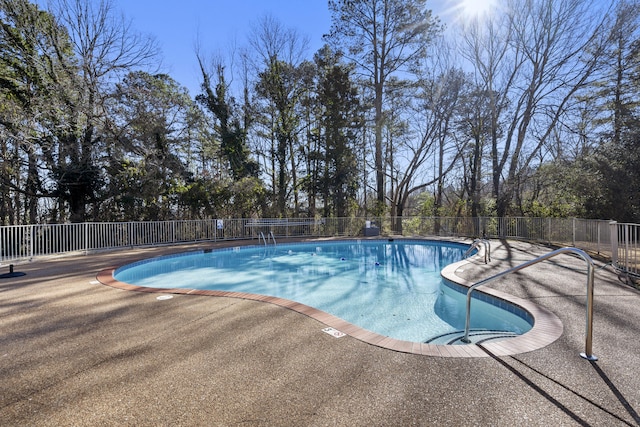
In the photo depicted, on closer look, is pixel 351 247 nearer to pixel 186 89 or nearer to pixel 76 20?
pixel 186 89

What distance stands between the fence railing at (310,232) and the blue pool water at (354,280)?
7.52 ft

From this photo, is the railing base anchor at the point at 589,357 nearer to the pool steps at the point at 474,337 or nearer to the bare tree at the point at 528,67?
the pool steps at the point at 474,337

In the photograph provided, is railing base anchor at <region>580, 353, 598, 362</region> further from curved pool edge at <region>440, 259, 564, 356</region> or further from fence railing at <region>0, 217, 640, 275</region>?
fence railing at <region>0, 217, 640, 275</region>


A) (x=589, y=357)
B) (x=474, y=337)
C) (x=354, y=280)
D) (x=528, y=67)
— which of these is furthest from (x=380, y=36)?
(x=589, y=357)

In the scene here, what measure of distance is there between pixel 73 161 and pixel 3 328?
10092mm

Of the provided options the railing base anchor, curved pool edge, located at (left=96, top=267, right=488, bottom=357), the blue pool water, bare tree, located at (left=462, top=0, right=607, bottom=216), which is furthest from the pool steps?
bare tree, located at (left=462, top=0, right=607, bottom=216)

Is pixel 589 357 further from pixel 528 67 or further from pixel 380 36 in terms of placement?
pixel 380 36

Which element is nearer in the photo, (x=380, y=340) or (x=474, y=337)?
(x=380, y=340)

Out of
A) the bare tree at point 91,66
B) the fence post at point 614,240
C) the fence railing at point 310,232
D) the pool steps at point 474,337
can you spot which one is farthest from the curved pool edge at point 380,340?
the bare tree at point 91,66

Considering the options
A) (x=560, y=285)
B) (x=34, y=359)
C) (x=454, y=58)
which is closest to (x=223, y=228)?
(x=34, y=359)

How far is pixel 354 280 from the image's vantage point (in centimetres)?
712

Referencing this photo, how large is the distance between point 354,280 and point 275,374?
5.03 meters

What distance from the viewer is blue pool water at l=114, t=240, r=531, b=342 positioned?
4.39m

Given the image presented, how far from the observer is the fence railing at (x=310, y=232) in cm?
707
